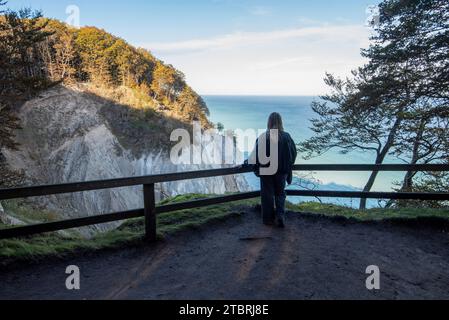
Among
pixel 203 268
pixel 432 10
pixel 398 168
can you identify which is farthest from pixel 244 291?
pixel 432 10

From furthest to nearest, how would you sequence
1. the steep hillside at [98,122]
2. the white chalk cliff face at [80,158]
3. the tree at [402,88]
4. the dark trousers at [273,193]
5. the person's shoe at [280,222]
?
the steep hillside at [98,122] < the white chalk cliff face at [80,158] < the tree at [402,88] < the person's shoe at [280,222] < the dark trousers at [273,193]

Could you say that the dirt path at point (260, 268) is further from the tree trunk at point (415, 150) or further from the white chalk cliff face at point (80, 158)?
the white chalk cliff face at point (80, 158)

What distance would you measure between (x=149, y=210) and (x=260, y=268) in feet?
7.28

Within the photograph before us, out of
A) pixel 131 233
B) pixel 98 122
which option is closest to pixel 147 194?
pixel 131 233

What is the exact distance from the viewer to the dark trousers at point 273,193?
6281 mm

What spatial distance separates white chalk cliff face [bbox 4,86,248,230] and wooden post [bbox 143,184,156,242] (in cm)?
2764

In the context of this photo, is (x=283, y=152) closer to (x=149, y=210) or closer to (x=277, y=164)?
(x=277, y=164)

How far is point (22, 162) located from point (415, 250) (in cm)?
3985

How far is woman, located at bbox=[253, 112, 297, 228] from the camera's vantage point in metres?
6.14

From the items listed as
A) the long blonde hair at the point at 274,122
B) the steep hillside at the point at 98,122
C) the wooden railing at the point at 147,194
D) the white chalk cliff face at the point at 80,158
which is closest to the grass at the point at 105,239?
the wooden railing at the point at 147,194

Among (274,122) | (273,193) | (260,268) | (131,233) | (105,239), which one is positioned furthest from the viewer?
(273,193)

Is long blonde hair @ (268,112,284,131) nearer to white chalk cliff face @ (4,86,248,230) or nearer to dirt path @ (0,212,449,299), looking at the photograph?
dirt path @ (0,212,449,299)

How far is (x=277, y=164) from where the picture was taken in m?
6.18
